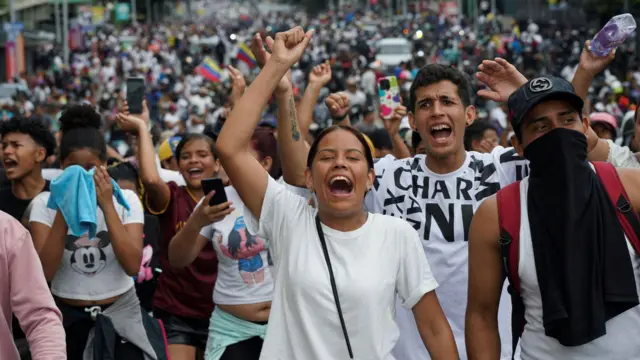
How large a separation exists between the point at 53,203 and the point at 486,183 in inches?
90.3

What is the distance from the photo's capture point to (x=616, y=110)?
20.4 meters

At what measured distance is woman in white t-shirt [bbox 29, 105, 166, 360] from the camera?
20.0 feet

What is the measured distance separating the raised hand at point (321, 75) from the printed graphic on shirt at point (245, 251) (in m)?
0.97

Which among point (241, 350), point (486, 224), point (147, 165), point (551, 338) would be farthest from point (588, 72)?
point (147, 165)

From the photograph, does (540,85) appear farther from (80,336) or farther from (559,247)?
(80,336)

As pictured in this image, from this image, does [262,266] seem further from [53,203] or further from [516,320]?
[516,320]

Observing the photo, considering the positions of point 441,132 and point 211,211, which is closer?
point 441,132

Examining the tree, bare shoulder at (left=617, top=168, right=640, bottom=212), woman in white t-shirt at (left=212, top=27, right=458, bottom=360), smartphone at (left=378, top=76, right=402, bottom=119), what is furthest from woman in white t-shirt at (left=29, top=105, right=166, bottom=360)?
the tree

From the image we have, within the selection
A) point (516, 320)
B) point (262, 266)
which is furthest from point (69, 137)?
point (516, 320)

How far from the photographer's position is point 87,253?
6230 millimetres

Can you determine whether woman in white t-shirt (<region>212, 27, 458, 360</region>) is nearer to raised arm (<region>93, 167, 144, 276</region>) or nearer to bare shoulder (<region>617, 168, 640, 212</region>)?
bare shoulder (<region>617, 168, 640, 212</region>)

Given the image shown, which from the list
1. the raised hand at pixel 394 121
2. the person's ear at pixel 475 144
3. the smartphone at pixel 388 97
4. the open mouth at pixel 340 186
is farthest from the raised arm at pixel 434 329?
the person's ear at pixel 475 144

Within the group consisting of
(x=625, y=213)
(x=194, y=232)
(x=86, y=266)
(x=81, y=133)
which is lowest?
(x=86, y=266)

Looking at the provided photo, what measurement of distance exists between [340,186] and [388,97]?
3.18 metres
